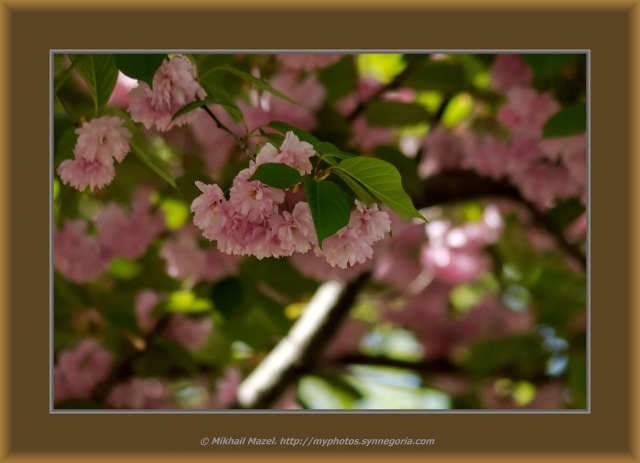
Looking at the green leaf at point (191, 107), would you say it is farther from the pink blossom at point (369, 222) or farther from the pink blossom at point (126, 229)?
the pink blossom at point (126, 229)

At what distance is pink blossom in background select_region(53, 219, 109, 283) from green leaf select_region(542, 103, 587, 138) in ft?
3.03

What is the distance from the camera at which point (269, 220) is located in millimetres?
596

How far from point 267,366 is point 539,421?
2.84 feet

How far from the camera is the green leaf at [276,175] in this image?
56 centimetres

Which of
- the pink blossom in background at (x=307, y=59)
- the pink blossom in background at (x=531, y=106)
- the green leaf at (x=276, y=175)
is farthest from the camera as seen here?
the pink blossom in background at (x=531, y=106)

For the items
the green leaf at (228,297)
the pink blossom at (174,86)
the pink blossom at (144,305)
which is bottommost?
the pink blossom at (144,305)

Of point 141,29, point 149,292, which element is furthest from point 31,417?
point 149,292

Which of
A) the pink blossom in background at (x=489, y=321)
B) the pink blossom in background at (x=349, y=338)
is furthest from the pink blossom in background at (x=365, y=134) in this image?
the pink blossom in background at (x=489, y=321)

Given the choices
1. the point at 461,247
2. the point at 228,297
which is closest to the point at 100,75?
the point at 228,297

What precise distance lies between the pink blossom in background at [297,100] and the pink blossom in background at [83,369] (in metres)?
0.73

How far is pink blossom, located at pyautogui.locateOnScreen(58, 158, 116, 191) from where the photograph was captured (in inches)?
28.9

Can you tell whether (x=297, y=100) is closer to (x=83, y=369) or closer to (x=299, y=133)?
(x=299, y=133)

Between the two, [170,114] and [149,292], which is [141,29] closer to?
[170,114]

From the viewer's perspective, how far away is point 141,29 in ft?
2.74
